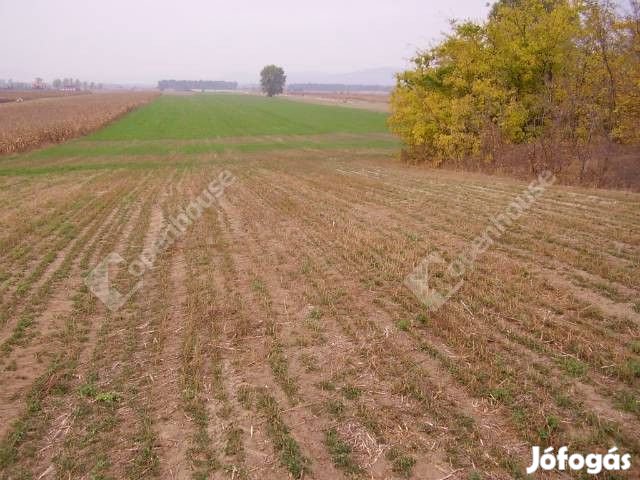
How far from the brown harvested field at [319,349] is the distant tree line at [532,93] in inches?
285

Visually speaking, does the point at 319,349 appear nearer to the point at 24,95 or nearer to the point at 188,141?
the point at 188,141

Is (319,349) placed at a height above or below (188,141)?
below

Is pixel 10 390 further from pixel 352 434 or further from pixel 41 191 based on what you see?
pixel 41 191

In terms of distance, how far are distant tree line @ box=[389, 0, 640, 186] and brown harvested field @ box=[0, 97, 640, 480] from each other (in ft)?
23.7

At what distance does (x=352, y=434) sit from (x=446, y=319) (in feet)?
9.91

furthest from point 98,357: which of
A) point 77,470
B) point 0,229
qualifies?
point 0,229

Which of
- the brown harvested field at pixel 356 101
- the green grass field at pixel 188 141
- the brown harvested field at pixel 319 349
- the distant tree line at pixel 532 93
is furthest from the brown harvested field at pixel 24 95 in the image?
the brown harvested field at pixel 319 349

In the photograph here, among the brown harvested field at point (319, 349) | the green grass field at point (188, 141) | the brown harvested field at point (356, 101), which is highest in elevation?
the brown harvested field at point (356, 101)

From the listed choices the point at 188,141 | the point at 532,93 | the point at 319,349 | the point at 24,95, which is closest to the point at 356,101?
the point at 188,141

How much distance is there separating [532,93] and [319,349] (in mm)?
22833

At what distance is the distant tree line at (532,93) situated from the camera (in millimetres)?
19062

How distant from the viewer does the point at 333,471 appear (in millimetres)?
4332

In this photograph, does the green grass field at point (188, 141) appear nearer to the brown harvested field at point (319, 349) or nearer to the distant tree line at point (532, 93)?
the distant tree line at point (532, 93)

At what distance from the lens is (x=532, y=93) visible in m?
23.9
